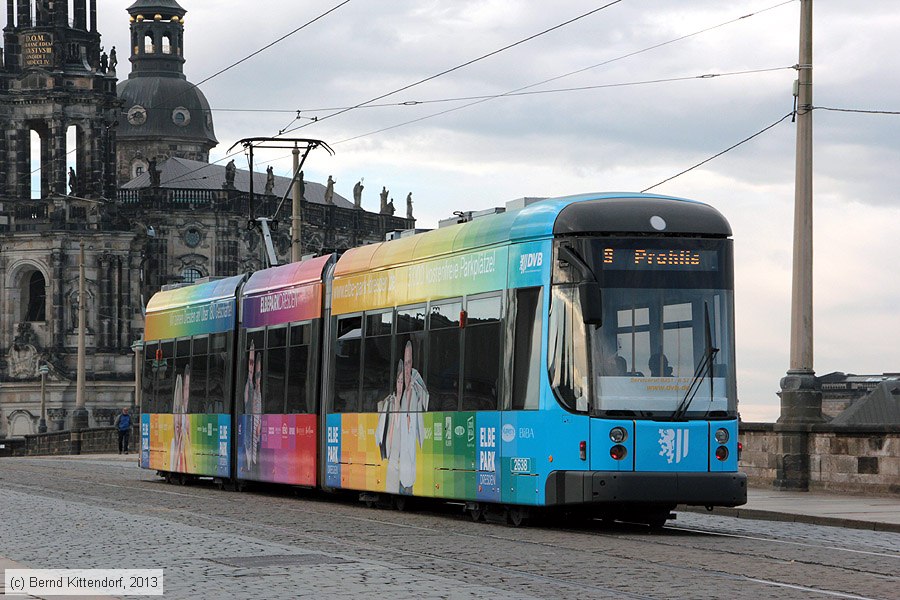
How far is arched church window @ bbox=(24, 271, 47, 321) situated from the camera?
101875 mm

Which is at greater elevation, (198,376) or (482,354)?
(482,354)

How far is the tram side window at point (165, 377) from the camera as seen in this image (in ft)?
104

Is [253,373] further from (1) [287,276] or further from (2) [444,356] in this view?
(2) [444,356]

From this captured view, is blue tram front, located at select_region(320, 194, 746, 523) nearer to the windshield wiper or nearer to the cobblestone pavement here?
the windshield wiper

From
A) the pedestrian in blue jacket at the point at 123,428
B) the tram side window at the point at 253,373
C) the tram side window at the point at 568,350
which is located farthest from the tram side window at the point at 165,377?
the pedestrian in blue jacket at the point at 123,428

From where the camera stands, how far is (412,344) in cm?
2108

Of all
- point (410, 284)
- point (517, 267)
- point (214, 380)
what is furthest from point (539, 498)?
point (214, 380)

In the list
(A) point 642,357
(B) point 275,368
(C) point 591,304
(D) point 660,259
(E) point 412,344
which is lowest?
(B) point 275,368

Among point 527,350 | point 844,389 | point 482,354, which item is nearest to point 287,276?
point 482,354

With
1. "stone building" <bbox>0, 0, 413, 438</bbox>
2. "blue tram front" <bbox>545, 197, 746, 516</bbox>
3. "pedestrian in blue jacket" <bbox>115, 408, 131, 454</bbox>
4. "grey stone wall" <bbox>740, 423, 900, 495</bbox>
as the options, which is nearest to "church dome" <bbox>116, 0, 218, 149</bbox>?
"stone building" <bbox>0, 0, 413, 438</bbox>

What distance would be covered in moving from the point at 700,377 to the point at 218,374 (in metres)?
13.0

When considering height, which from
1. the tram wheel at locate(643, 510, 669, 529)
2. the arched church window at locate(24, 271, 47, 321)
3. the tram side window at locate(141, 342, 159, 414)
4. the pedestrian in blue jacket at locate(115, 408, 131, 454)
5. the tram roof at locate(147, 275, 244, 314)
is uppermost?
the arched church window at locate(24, 271, 47, 321)

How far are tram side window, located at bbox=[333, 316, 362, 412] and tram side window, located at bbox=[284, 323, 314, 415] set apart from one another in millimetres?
1229

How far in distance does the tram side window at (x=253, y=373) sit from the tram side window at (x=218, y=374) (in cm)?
78
